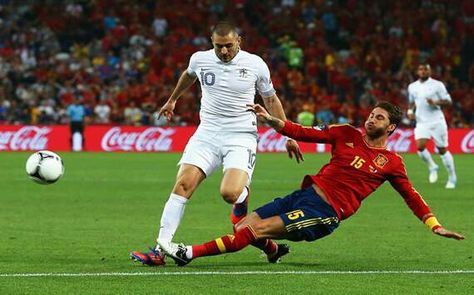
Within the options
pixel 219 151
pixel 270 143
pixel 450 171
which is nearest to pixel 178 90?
pixel 219 151

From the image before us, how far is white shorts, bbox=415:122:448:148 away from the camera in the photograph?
20328 mm

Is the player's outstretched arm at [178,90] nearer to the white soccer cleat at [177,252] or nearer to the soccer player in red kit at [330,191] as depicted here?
the soccer player in red kit at [330,191]

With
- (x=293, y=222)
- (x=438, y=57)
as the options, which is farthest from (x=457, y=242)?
(x=438, y=57)

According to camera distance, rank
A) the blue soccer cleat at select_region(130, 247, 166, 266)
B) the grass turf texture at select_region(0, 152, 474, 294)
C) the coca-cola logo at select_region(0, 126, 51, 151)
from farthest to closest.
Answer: the coca-cola logo at select_region(0, 126, 51, 151)
the blue soccer cleat at select_region(130, 247, 166, 266)
the grass turf texture at select_region(0, 152, 474, 294)

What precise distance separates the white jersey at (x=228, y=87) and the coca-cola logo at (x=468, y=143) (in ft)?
78.2

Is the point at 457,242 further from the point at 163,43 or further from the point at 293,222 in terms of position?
the point at 163,43

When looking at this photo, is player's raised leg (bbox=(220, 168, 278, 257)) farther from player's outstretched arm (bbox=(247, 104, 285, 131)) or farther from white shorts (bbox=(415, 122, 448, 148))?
white shorts (bbox=(415, 122, 448, 148))

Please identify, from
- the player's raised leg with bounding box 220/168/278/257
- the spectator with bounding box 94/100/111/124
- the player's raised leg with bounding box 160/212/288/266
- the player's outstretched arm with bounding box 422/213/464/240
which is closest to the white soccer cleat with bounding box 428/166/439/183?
the player's raised leg with bounding box 220/168/278/257

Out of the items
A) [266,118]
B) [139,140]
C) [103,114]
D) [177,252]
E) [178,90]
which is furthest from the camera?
[103,114]

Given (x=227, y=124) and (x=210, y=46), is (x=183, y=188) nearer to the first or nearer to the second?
(x=227, y=124)

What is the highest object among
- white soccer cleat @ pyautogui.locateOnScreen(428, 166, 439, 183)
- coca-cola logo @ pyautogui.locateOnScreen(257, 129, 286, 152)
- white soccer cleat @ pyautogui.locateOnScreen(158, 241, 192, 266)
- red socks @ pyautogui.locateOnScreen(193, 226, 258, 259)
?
red socks @ pyautogui.locateOnScreen(193, 226, 258, 259)

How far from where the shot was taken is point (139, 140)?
1345 inches

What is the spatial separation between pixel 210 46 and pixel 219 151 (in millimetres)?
28233

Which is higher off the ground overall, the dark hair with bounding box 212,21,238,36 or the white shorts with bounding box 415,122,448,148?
the dark hair with bounding box 212,21,238,36
